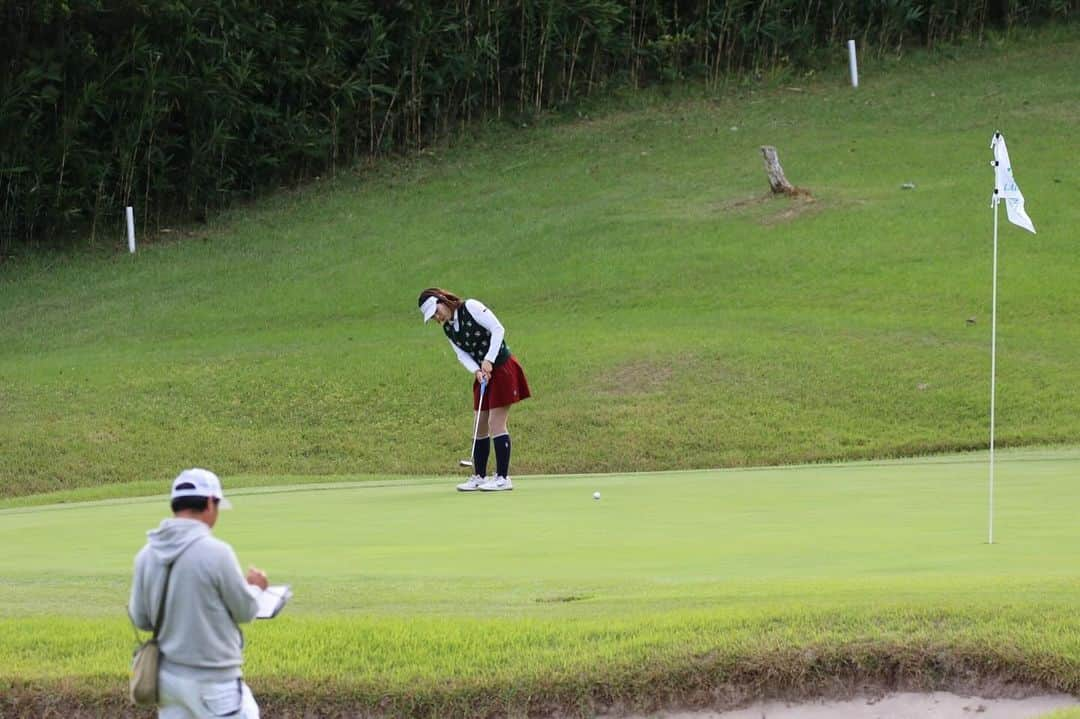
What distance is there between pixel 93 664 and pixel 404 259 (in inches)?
1066

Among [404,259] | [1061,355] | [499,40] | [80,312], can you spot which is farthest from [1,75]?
[1061,355]

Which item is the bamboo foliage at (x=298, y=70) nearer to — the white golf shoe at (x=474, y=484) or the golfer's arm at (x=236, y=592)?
the white golf shoe at (x=474, y=484)

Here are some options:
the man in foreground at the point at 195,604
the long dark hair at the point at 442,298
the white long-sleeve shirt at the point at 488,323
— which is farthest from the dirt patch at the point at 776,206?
the man in foreground at the point at 195,604

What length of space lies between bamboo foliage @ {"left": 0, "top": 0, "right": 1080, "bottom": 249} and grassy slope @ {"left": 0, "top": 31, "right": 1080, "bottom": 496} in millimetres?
1369

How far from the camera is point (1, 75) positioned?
36.9 meters

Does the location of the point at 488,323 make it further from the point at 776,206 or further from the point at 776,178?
the point at 776,178

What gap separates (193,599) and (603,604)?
326cm

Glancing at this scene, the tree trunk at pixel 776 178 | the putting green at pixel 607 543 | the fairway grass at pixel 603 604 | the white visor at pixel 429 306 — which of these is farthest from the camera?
the tree trunk at pixel 776 178

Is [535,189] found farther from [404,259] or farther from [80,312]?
[80,312]

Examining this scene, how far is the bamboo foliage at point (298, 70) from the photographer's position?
37.3 m

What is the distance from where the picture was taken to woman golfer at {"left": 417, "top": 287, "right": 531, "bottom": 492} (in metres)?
15.0

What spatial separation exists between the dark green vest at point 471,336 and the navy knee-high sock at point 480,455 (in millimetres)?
916

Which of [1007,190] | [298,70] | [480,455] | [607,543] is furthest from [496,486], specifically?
[298,70]

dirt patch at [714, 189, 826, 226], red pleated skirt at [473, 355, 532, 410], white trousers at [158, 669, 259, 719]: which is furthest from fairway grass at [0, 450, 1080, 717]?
dirt patch at [714, 189, 826, 226]
